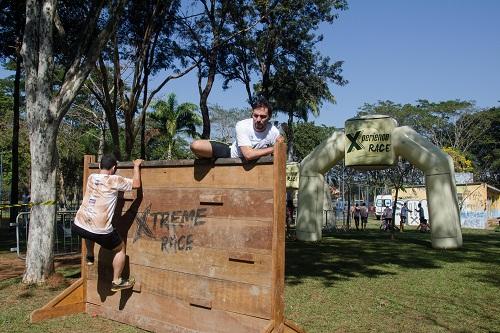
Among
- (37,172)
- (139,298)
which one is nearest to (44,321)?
(139,298)

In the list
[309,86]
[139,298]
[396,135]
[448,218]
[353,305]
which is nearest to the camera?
[139,298]

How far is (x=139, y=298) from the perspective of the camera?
5.52 meters

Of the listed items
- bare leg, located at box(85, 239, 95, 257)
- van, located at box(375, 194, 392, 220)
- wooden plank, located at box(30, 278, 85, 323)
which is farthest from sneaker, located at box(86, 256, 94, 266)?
van, located at box(375, 194, 392, 220)

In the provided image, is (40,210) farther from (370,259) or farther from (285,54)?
(285,54)

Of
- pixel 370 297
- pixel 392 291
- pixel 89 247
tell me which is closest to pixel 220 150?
pixel 89 247

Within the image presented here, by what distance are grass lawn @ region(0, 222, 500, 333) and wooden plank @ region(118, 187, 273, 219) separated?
1.40m

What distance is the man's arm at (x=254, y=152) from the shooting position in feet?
14.4

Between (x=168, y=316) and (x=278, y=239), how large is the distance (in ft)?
5.45

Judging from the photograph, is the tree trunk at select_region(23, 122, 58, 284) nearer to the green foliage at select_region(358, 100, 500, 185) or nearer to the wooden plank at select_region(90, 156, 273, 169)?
the wooden plank at select_region(90, 156, 273, 169)

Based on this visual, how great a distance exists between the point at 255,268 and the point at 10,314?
3.55 metres

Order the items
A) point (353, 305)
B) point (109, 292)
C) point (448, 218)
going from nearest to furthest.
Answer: point (109, 292) < point (353, 305) < point (448, 218)

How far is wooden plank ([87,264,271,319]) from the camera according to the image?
4.30 metres

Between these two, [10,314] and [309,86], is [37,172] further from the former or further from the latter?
[309,86]

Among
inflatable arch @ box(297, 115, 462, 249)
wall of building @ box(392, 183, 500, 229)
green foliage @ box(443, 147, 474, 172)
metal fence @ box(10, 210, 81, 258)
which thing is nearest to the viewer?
metal fence @ box(10, 210, 81, 258)
